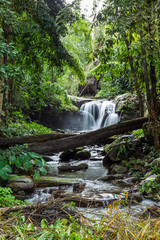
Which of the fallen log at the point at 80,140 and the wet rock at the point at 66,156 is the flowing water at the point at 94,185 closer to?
the wet rock at the point at 66,156

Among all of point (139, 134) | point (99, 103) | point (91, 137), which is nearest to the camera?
point (91, 137)

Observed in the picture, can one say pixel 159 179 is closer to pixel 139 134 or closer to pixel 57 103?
pixel 139 134

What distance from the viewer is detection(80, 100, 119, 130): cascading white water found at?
15.6 metres

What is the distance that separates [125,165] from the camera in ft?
20.3

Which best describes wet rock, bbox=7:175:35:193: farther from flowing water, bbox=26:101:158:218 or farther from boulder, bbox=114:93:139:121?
boulder, bbox=114:93:139:121

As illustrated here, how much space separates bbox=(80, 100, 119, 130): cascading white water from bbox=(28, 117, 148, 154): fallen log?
8496 mm

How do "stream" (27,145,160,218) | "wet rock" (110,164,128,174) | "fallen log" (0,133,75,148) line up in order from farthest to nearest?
"wet rock" (110,164,128,174)
"fallen log" (0,133,75,148)
"stream" (27,145,160,218)

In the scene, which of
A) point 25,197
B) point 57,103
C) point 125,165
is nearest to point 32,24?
point 57,103

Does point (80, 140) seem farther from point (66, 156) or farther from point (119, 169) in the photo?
point (66, 156)

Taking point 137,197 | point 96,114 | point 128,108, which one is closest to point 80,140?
point 137,197

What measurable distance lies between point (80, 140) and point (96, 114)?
1142 centimetres

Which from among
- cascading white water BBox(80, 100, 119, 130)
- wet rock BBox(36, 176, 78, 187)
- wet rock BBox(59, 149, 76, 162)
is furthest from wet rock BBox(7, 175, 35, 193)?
cascading white water BBox(80, 100, 119, 130)

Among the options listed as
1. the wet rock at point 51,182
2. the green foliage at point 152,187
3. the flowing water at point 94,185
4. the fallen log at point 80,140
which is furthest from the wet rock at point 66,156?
the green foliage at point 152,187

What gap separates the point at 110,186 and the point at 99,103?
13.5m
